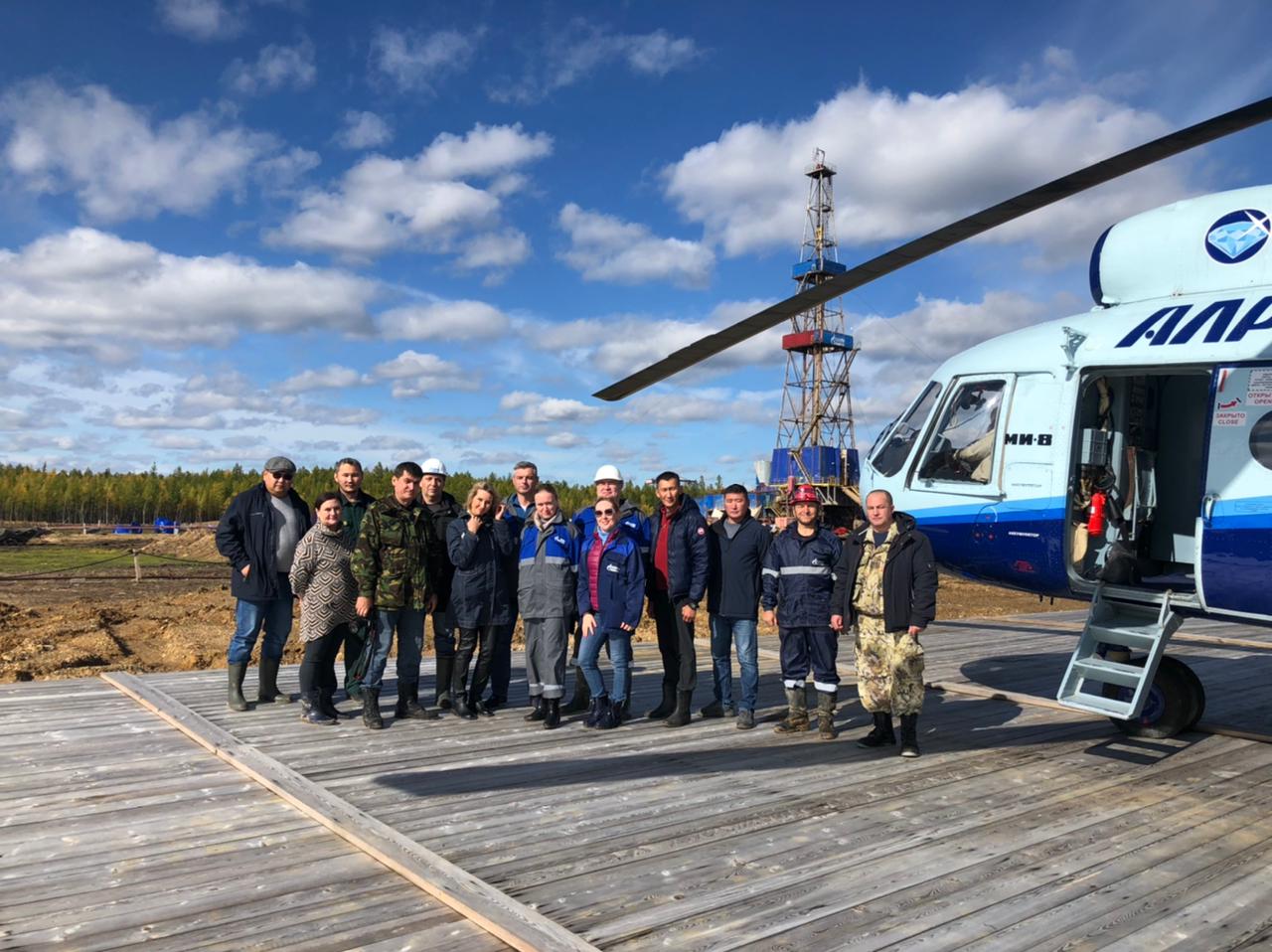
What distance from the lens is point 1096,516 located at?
6.87 meters

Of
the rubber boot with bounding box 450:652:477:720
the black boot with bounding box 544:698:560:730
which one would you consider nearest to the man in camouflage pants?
the black boot with bounding box 544:698:560:730

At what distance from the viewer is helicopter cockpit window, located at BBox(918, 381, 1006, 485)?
280 inches

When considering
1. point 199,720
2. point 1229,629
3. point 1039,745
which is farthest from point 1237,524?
point 1229,629

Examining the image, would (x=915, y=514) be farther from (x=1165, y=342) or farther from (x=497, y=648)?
(x=497, y=648)

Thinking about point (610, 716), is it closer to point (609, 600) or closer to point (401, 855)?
point (609, 600)

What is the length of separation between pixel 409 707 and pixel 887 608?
12.1 ft

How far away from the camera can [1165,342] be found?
6.27 metres

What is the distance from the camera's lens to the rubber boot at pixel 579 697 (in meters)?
7.52

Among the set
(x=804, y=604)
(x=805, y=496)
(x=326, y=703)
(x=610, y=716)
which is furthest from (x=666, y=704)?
(x=326, y=703)

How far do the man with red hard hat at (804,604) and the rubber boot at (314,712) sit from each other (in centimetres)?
338

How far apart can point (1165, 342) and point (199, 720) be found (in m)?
7.33

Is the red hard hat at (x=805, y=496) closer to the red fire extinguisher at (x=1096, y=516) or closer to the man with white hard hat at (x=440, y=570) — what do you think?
the red fire extinguisher at (x=1096, y=516)

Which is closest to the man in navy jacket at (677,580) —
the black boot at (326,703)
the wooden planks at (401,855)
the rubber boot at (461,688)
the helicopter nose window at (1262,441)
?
the rubber boot at (461,688)

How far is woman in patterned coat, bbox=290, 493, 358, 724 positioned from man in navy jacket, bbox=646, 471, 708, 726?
230 cm
